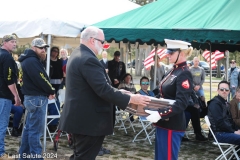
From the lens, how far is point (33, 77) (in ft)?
18.6

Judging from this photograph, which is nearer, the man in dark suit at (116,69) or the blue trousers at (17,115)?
the blue trousers at (17,115)

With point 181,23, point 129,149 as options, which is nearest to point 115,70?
point 129,149

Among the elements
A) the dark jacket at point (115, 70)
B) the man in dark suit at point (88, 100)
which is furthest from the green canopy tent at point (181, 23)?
the dark jacket at point (115, 70)

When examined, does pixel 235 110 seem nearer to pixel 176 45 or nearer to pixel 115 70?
pixel 176 45

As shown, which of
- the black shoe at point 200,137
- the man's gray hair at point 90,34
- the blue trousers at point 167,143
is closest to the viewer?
the man's gray hair at point 90,34

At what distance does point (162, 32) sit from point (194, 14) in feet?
2.24

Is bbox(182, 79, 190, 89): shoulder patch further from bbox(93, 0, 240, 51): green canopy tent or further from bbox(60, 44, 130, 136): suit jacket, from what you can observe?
bbox(93, 0, 240, 51): green canopy tent

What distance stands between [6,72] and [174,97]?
2794 mm

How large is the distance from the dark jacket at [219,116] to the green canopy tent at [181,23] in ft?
3.01

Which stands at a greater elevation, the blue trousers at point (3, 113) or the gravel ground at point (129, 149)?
the blue trousers at point (3, 113)

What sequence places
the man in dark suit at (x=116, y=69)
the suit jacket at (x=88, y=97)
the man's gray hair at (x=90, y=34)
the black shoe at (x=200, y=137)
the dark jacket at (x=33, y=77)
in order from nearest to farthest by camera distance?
the suit jacket at (x=88, y=97)
the man's gray hair at (x=90, y=34)
the dark jacket at (x=33, y=77)
the black shoe at (x=200, y=137)
the man in dark suit at (x=116, y=69)

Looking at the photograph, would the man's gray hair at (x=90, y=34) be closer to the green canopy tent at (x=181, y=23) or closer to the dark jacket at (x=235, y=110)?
the green canopy tent at (x=181, y=23)

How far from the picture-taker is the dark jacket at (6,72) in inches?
239

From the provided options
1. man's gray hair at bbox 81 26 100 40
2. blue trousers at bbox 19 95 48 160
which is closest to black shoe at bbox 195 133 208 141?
blue trousers at bbox 19 95 48 160
